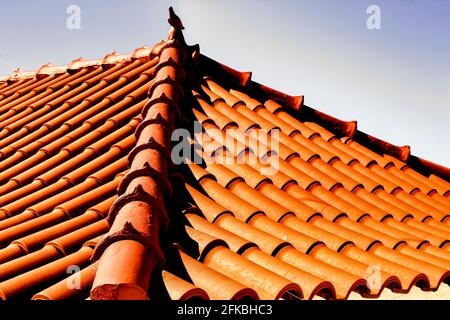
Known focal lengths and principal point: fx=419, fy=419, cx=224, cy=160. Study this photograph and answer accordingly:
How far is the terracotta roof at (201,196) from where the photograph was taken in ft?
8.36

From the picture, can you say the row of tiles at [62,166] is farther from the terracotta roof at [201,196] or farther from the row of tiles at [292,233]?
the row of tiles at [292,233]

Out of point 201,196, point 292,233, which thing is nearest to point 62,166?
point 201,196

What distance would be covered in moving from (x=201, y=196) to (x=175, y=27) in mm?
2836

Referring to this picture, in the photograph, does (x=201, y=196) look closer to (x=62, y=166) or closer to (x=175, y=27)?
(x=62, y=166)

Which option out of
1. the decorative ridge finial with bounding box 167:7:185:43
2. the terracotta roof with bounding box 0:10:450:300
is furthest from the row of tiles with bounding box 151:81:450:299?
the decorative ridge finial with bounding box 167:7:185:43

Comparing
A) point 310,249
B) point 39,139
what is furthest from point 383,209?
point 39,139

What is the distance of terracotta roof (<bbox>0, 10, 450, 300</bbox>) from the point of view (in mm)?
2547

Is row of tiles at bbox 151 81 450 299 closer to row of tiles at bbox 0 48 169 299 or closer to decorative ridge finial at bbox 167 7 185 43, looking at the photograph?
row of tiles at bbox 0 48 169 299

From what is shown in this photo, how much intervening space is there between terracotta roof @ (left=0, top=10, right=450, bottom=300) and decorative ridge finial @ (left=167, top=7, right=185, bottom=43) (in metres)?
0.03

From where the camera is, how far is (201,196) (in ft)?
10.9

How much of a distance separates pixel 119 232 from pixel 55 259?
88 cm

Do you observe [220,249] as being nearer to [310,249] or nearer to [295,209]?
[310,249]

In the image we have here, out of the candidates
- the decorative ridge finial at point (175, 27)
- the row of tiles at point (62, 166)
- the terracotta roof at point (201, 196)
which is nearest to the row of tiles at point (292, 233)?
the terracotta roof at point (201, 196)

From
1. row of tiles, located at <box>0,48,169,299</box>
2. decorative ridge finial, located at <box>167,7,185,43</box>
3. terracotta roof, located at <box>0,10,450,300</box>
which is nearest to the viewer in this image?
terracotta roof, located at <box>0,10,450,300</box>
